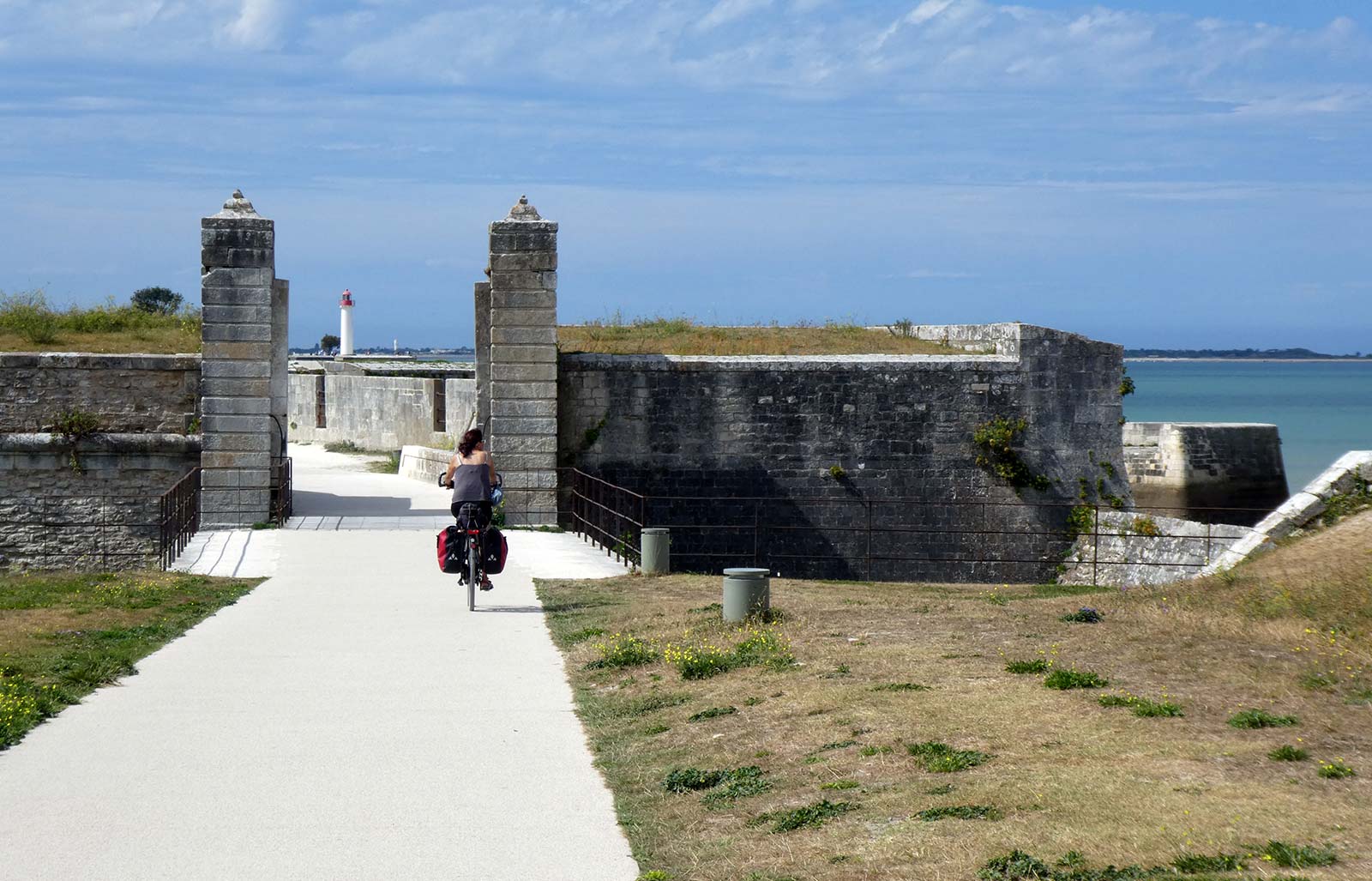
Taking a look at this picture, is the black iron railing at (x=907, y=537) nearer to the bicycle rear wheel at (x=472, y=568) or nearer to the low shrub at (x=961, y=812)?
the bicycle rear wheel at (x=472, y=568)

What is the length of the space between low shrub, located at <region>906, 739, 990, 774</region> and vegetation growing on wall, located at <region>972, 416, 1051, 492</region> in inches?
559

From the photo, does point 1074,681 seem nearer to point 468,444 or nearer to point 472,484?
point 472,484

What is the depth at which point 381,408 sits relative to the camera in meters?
28.6

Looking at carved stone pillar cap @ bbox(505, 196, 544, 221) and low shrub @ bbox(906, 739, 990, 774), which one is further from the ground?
carved stone pillar cap @ bbox(505, 196, 544, 221)

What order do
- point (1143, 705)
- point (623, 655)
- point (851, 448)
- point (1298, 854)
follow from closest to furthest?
point (1298, 854)
point (1143, 705)
point (623, 655)
point (851, 448)

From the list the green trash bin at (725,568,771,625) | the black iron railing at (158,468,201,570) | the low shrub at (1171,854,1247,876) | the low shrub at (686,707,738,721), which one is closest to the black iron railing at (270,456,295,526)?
the black iron railing at (158,468,201,570)

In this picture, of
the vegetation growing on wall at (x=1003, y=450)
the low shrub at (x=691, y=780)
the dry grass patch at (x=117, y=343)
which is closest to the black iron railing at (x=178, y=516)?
the dry grass patch at (x=117, y=343)

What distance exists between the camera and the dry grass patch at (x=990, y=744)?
5.36m

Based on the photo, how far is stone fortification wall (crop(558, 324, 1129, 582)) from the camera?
65.9 ft

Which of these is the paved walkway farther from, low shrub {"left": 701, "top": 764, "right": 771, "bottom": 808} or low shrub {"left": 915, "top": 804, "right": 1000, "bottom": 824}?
low shrub {"left": 915, "top": 804, "right": 1000, "bottom": 824}

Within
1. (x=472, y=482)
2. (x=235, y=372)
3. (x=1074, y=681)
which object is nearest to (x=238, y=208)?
(x=235, y=372)

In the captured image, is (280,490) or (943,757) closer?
(943,757)

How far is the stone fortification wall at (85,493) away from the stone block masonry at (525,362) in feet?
12.9

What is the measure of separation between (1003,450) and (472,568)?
10.7m
